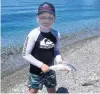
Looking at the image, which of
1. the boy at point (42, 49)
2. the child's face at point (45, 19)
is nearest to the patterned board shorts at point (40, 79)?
the boy at point (42, 49)

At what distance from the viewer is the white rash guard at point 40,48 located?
5984 millimetres

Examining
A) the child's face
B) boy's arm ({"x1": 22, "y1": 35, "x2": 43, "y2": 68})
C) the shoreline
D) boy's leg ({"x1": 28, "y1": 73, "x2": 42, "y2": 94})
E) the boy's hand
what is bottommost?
the shoreline

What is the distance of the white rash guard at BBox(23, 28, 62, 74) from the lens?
5.98m

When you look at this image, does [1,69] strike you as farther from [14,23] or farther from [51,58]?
[14,23]

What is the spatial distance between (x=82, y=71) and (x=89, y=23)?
1900 cm

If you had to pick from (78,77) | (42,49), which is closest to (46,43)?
(42,49)

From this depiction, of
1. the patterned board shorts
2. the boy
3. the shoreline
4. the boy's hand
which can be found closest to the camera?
the boy's hand

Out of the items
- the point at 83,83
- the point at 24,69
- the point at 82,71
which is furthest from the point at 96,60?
the point at 83,83

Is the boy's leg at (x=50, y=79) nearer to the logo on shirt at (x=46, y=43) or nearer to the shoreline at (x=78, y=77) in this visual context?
the logo on shirt at (x=46, y=43)

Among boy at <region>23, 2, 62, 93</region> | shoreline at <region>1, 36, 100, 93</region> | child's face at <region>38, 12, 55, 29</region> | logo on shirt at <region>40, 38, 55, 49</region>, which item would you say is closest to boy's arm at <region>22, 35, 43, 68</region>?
boy at <region>23, 2, 62, 93</region>

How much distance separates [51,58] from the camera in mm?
6195

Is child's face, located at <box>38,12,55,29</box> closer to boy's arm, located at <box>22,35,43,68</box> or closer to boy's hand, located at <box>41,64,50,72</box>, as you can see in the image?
boy's arm, located at <box>22,35,43,68</box>

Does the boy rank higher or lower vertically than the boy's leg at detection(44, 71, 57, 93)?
higher

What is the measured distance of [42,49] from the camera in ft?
20.0
